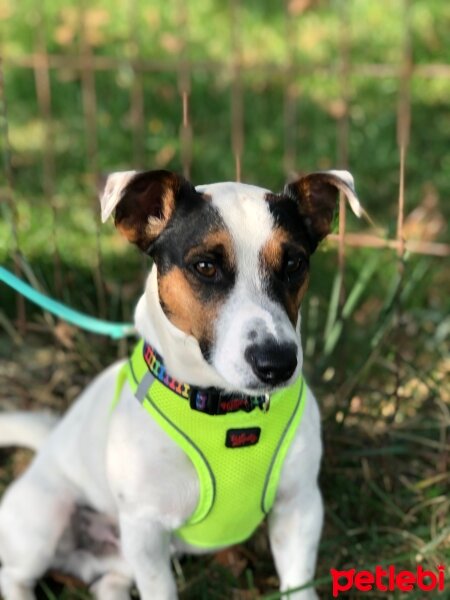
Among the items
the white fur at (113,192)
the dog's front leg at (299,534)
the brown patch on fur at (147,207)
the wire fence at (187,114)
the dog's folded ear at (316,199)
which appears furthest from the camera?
the wire fence at (187,114)

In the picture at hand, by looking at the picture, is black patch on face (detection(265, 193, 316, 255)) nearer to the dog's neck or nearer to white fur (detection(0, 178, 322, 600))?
white fur (detection(0, 178, 322, 600))

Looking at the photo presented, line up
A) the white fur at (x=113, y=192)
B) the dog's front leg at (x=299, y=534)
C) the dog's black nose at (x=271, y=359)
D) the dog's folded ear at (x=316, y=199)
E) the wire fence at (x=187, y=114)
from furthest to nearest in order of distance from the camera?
the wire fence at (x=187, y=114) → the dog's front leg at (x=299, y=534) → the dog's folded ear at (x=316, y=199) → the white fur at (x=113, y=192) → the dog's black nose at (x=271, y=359)

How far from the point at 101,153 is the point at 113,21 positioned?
1460mm

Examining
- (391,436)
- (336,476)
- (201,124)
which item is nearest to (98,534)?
(336,476)

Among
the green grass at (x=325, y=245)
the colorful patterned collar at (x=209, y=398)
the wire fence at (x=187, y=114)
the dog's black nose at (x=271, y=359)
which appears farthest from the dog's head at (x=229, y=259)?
the green grass at (x=325, y=245)

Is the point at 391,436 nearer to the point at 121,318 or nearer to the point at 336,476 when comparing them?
the point at 336,476

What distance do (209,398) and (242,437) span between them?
143 millimetres

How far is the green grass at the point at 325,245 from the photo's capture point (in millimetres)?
3375

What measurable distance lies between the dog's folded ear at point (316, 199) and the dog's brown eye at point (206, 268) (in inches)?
13.8

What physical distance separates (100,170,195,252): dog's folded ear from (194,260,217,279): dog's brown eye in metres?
0.20

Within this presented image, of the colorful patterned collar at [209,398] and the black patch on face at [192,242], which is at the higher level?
the black patch on face at [192,242]

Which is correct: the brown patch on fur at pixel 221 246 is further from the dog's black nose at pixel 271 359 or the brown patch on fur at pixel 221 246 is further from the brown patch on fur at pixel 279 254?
the dog's black nose at pixel 271 359

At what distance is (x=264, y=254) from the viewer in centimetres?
245

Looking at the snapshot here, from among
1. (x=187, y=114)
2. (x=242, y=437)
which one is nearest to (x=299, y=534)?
(x=242, y=437)
